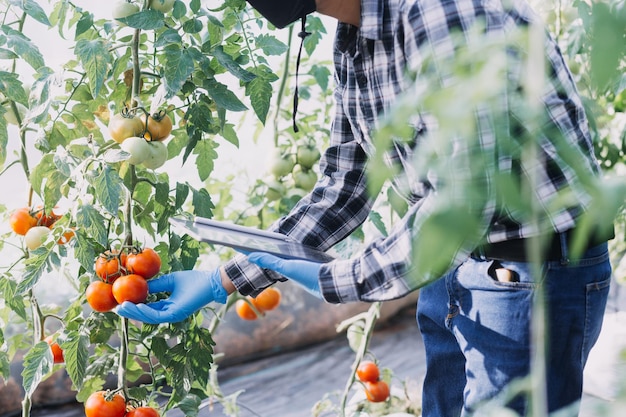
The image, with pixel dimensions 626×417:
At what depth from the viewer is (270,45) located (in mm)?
1359

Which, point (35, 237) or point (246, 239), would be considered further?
point (35, 237)

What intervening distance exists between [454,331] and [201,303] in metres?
0.44

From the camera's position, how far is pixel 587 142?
3.58 ft

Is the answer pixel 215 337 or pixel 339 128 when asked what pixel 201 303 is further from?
pixel 215 337

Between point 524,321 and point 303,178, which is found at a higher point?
point 303,178

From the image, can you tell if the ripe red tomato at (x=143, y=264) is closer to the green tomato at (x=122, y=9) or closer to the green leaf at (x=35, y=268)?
the green leaf at (x=35, y=268)

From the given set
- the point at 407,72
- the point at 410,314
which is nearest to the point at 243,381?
the point at 410,314

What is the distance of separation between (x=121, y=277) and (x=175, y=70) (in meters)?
0.35

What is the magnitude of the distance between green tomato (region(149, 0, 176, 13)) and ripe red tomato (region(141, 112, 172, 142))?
0.17 metres

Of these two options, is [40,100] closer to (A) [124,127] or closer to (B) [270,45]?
(A) [124,127]

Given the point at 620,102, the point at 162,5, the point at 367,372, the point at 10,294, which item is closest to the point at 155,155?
the point at 162,5

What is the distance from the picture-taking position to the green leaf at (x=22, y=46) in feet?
3.97

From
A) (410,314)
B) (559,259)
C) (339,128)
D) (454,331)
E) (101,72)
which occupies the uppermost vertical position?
(101,72)

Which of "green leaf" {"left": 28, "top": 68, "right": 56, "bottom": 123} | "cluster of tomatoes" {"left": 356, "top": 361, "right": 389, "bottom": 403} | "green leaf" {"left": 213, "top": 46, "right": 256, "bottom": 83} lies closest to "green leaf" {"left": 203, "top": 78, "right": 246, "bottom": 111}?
"green leaf" {"left": 213, "top": 46, "right": 256, "bottom": 83}
